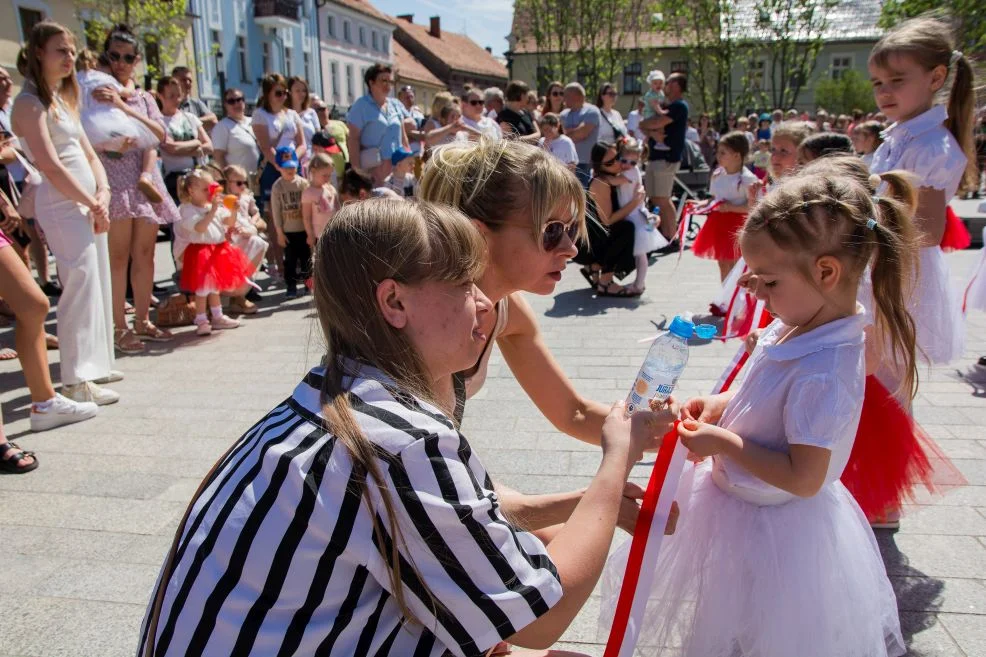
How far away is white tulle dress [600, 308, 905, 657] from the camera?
1815mm

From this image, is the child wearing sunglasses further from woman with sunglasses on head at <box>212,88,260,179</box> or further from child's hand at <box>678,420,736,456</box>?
child's hand at <box>678,420,736,456</box>

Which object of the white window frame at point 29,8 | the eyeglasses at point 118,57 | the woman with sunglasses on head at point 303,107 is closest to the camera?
the eyeglasses at point 118,57

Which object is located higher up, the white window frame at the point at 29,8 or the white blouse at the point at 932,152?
the white window frame at the point at 29,8

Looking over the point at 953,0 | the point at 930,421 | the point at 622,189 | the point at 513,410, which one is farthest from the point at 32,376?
the point at 953,0

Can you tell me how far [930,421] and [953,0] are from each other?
52.0ft

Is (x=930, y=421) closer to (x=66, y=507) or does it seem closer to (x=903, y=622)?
(x=903, y=622)

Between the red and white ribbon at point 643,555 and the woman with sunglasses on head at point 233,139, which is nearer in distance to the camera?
the red and white ribbon at point 643,555

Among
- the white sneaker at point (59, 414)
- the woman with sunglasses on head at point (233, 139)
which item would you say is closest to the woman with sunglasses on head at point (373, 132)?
the woman with sunglasses on head at point (233, 139)

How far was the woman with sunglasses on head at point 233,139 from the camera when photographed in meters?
8.19

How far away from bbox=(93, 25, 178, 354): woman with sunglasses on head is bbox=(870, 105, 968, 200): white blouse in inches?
201

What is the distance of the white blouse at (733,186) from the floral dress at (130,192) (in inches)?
181

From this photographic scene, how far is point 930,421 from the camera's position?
395 centimetres

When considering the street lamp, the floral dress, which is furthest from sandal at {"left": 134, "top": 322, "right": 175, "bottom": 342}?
the street lamp

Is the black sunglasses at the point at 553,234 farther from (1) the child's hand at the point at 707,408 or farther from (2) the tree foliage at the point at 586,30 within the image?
(2) the tree foliage at the point at 586,30
